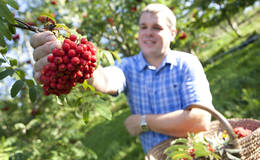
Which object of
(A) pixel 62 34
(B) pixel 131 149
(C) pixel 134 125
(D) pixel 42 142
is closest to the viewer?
(A) pixel 62 34

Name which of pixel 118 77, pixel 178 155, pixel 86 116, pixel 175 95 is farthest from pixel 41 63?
pixel 175 95

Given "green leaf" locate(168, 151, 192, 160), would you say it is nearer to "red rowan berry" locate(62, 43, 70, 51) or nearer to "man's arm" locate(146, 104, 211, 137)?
"man's arm" locate(146, 104, 211, 137)

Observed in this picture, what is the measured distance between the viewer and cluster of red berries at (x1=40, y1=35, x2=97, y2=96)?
0.92 metres

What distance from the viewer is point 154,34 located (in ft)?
7.58

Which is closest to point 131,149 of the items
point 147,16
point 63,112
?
point 63,112

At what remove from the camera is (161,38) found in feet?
7.54

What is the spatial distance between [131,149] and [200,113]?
2032 millimetres

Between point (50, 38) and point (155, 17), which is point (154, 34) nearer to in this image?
point (155, 17)

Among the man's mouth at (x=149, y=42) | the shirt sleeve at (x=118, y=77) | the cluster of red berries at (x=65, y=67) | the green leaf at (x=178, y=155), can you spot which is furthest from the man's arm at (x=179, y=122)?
the cluster of red berries at (x=65, y=67)

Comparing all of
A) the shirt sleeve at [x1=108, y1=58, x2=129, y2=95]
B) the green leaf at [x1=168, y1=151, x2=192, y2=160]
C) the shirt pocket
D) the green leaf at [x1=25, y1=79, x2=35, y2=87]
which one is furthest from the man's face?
the green leaf at [x1=25, y1=79, x2=35, y2=87]

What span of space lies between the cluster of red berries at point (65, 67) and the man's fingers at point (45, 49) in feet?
0.31

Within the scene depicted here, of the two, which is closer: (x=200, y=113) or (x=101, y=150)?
(x=200, y=113)

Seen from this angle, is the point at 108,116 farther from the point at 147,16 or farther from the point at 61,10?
the point at 61,10

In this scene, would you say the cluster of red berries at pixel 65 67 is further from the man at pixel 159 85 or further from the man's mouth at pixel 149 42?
the man's mouth at pixel 149 42
